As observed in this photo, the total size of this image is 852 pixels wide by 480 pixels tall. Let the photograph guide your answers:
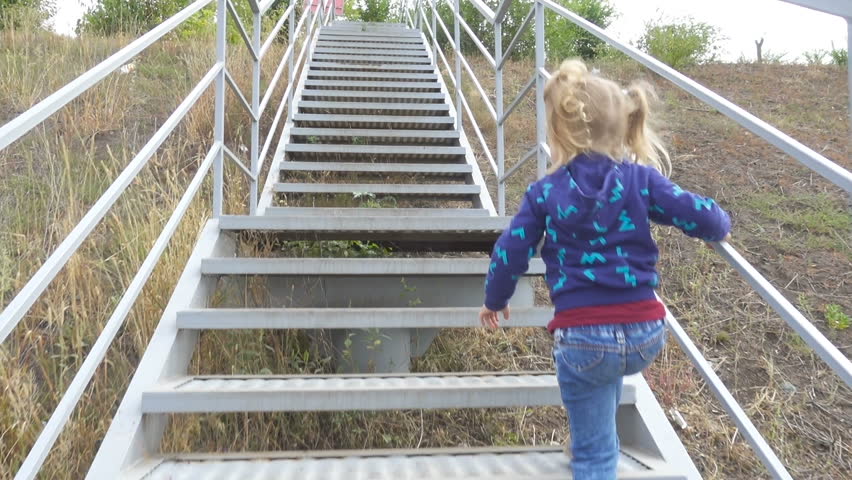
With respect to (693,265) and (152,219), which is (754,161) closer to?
(693,265)

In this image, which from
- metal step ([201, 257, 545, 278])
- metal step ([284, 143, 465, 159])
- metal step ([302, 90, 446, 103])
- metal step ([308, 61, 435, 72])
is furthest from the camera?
metal step ([308, 61, 435, 72])

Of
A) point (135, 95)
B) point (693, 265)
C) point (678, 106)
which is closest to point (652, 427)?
point (693, 265)

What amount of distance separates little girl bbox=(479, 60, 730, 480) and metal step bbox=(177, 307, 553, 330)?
54 centimetres

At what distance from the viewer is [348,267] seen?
7.03 ft

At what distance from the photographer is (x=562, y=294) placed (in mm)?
1350

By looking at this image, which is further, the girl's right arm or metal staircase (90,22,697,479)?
metal staircase (90,22,697,479)

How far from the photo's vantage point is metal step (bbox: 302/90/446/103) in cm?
484

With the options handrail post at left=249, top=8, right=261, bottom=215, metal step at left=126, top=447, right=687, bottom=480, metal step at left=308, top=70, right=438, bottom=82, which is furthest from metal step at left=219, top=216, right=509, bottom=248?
metal step at left=308, top=70, right=438, bottom=82

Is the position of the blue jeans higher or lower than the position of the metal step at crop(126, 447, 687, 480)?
higher

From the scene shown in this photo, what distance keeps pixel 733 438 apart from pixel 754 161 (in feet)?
10.1

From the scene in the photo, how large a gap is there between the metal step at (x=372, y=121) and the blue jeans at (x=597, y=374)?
317cm

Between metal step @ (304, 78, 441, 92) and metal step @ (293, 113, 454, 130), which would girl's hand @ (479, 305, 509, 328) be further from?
metal step @ (304, 78, 441, 92)

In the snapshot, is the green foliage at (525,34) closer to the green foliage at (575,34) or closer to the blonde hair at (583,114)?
the green foliage at (575,34)

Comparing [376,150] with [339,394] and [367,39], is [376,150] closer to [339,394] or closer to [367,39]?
[339,394]
